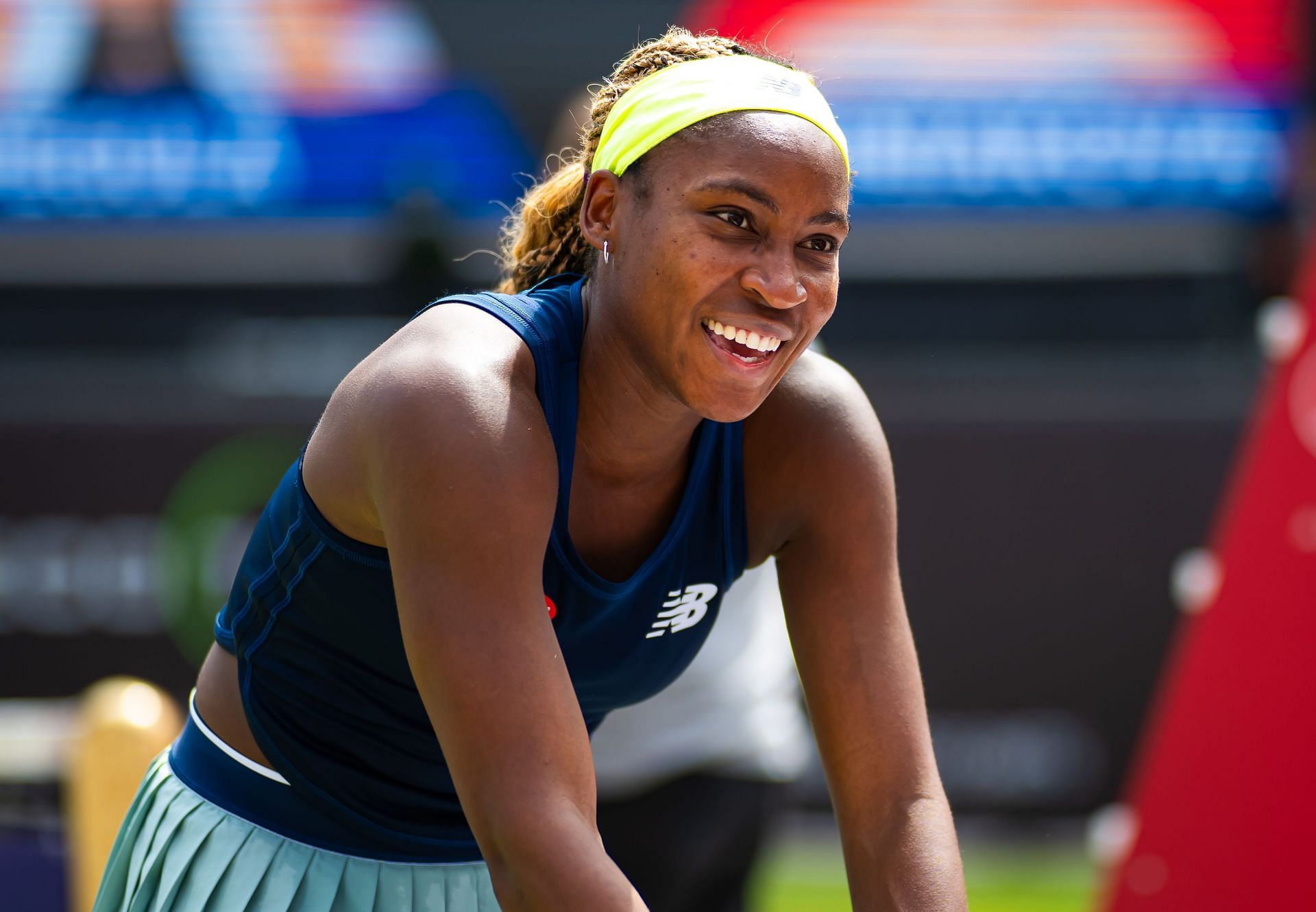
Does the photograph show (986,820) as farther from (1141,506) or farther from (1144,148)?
(1144,148)

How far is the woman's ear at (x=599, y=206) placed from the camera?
1.73m

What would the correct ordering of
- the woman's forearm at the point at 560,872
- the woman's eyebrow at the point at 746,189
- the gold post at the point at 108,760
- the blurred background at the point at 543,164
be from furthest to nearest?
the blurred background at the point at 543,164, the gold post at the point at 108,760, the woman's eyebrow at the point at 746,189, the woman's forearm at the point at 560,872

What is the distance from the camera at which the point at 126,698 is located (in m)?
2.62

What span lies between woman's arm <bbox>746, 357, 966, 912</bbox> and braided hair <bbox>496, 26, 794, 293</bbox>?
1.04ft

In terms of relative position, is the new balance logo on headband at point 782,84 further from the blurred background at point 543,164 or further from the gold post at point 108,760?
the blurred background at point 543,164

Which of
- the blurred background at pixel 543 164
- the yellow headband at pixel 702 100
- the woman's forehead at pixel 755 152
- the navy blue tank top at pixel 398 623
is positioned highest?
the blurred background at pixel 543 164

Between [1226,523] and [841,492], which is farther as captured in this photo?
[1226,523]

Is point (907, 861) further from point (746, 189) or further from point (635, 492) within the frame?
point (746, 189)

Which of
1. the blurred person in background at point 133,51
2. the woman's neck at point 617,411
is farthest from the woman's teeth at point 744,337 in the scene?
the blurred person in background at point 133,51

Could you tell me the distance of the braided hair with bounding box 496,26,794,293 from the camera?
5.95 feet

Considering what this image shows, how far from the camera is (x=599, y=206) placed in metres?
1.76

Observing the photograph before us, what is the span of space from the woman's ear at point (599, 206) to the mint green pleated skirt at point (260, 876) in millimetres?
735

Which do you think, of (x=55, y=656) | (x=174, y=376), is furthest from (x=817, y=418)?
(x=174, y=376)

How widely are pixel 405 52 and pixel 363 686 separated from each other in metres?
5.69
